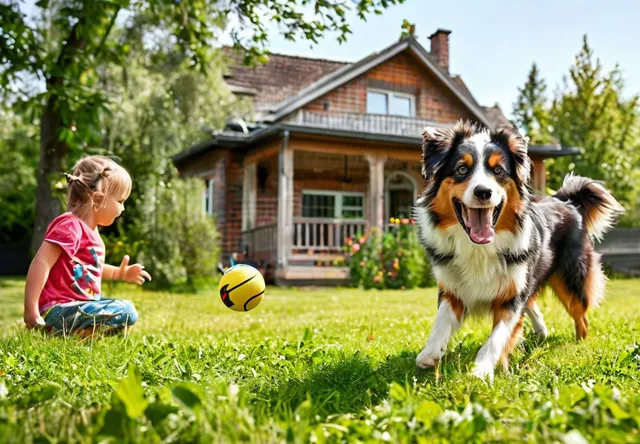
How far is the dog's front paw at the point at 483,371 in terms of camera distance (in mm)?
3027

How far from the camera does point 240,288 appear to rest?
4234 mm

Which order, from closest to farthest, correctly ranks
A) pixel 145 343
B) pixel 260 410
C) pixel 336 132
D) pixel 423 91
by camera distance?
pixel 260 410
pixel 145 343
pixel 336 132
pixel 423 91

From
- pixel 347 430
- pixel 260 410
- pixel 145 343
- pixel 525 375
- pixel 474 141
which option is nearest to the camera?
pixel 347 430

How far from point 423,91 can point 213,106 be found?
300 inches

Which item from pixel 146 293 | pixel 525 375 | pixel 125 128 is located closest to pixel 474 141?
pixel 525 375

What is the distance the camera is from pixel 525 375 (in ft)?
10.7

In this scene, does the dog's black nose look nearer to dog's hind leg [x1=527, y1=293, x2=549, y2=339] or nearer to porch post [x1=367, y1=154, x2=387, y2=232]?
dog's hind leg [x1=527, y1=293, x2=549, y2=339]

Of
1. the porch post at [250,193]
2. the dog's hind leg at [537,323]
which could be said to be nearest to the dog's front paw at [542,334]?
the dog's hind leg at [537,323]

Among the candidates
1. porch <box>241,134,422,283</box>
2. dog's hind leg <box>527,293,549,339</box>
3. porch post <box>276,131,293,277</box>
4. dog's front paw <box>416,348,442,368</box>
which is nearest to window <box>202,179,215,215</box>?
porch <box>241,134,422,283</box>

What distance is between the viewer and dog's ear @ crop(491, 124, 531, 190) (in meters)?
3.59

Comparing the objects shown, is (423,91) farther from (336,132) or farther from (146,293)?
(146,293)

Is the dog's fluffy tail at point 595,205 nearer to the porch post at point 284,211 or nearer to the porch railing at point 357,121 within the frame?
the porch post at point 284,211

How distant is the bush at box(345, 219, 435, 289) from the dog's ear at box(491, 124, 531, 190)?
9867mm

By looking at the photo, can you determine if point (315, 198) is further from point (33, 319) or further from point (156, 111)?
point (33, 319)
